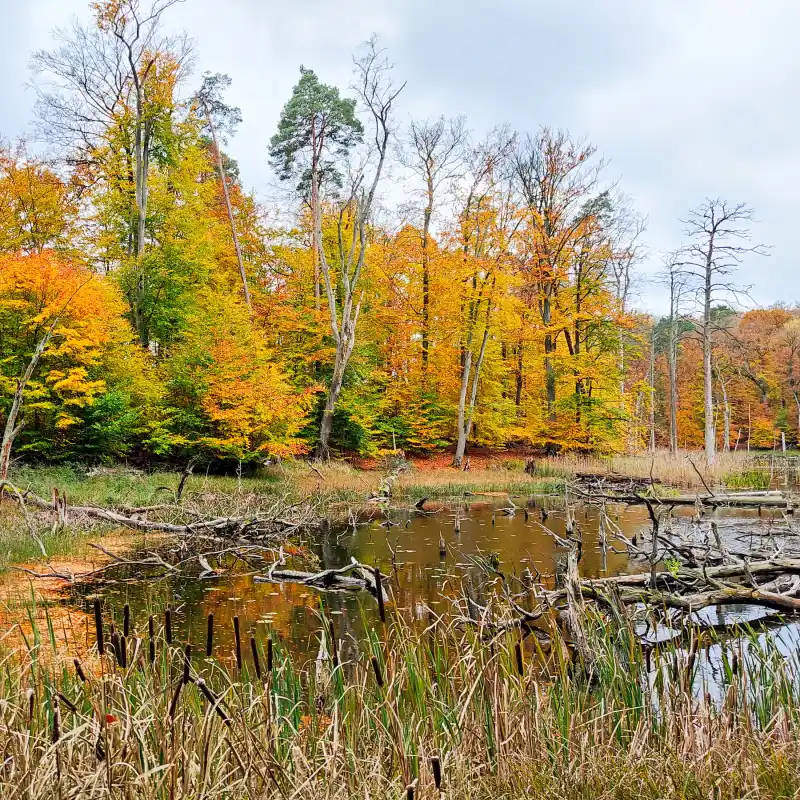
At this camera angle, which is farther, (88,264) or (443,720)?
(88,264)

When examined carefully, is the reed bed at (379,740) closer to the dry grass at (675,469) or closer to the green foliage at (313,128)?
the dry grass at (675,469)

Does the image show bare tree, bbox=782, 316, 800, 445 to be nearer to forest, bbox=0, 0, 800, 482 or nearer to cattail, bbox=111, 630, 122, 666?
forest, bbox=0, 0, 800, 482

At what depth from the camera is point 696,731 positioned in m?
2.89

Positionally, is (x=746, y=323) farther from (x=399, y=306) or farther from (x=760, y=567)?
(x=760, y=567)

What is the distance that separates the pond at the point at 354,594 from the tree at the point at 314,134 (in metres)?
14.7

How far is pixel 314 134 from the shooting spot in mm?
26219

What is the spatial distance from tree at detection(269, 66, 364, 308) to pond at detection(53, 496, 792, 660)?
1474 centimetres

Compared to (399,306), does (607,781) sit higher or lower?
lower

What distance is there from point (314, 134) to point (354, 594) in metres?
23.3

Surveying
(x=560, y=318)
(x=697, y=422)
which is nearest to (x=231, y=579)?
(x=560, y=318)

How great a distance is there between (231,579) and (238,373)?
10287mm

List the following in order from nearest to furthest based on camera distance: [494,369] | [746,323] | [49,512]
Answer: [49,512] < [494,369] < [746,323]

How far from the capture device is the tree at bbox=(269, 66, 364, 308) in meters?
25.5

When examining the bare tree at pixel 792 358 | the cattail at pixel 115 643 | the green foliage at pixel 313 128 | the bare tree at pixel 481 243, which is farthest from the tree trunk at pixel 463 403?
the bare tree at pixel 792 358
